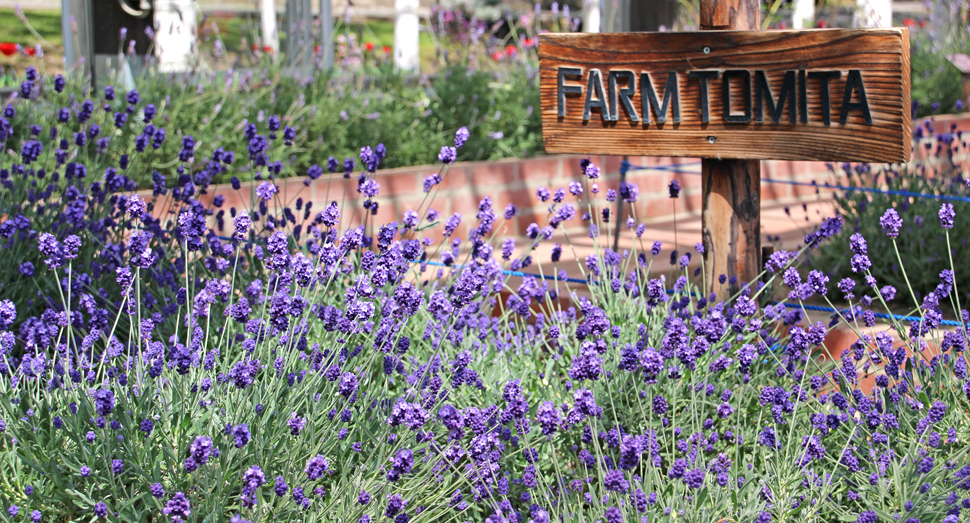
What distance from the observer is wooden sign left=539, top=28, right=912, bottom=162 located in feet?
8.23

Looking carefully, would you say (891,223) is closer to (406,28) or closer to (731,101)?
(731,101)

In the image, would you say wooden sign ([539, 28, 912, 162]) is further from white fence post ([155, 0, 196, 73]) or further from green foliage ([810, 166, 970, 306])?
white fence post ([155, 0, 196, 73])

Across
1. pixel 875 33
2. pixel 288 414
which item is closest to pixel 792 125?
pixel 875 33

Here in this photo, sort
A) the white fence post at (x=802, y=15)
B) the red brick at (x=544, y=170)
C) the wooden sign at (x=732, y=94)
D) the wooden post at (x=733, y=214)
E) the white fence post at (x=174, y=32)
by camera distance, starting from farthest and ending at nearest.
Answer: the white fence post at (x=802, y=15) → the white fence post at (x=174, y=32) → the red brick at (x=544, y=170) → the wooden post at (x=733, y=214) → the wooden sign at (x=732, y=94)

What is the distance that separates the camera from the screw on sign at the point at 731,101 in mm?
2518

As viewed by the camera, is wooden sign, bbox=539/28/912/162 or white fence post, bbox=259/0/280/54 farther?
white fence post, bbox=259/0/280/54

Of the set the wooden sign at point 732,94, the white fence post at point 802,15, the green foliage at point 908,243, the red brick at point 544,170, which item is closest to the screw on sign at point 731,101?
the wooden sign at point 732,94

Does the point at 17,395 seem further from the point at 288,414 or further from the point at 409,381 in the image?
the point at 409,381

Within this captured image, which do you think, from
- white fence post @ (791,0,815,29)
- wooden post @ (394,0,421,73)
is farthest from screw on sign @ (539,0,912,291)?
white fence post @ (791,0,815,29)

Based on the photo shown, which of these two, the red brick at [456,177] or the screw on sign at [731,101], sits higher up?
the screw on sign at [731,101]

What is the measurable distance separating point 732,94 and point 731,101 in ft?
0.07

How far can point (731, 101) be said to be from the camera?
2.73m

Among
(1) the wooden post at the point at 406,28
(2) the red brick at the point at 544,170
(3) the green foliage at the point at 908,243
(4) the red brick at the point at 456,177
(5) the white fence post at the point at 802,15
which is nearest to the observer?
(3) the green foliage at the point at 908,243

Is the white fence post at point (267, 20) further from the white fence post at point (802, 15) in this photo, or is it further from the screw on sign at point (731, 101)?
the white fence post at point (802, 15)
